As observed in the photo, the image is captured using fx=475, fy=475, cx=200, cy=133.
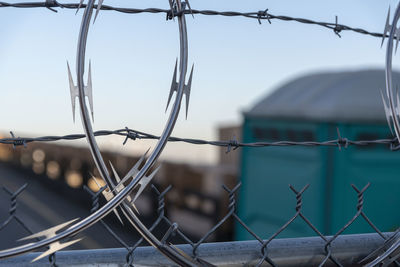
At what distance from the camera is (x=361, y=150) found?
445 centimetres

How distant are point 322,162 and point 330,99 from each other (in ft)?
2.15

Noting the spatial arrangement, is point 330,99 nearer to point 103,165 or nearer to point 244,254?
point 244,254

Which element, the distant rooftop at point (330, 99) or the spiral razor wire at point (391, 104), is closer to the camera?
the spiral razor wire at point (391, 104)

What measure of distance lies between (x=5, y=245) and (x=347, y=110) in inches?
194

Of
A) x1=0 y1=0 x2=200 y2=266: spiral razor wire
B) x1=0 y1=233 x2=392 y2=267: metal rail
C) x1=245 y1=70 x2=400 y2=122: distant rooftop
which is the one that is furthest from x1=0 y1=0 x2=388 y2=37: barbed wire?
x1=245 y1=70 x2=400 y2=122: distant rooftop

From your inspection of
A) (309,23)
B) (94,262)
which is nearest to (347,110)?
(309,23)

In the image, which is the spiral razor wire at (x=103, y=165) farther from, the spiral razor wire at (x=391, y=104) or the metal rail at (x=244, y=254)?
the spiral razor wire at (x=391, y=104)

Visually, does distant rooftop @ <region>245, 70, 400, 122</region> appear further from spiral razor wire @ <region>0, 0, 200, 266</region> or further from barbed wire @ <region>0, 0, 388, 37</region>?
spiral razor wire @ <region>0, 0, 200, 266</region>

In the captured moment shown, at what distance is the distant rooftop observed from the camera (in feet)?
14.6

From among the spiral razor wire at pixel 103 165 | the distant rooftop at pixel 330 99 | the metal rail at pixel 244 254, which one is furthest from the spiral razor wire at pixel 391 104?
the distant rooftop at pixel 330 99

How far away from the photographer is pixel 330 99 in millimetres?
4664

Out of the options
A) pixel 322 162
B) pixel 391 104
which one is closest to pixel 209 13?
pixel 391 104

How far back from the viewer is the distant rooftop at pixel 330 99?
14.6ft

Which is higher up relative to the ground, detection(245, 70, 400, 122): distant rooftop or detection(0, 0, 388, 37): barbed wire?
detection(245, 70, 400, 122): distant rooftop
